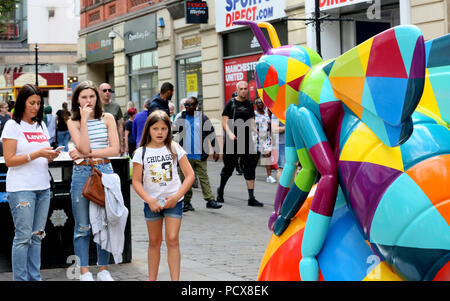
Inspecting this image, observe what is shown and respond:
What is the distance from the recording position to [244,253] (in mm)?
6992

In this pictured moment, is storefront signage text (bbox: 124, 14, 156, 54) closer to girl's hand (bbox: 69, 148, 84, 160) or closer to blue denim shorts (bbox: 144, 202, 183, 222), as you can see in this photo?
girl's hand (bbox: 69, 148, 84, 160)

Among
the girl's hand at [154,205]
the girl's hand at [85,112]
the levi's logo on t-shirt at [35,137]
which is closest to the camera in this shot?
the girl's hand at [154,205]

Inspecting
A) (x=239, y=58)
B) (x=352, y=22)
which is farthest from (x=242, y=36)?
(x=352, y=22)

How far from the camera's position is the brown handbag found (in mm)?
5406

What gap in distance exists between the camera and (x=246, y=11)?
61.5ft

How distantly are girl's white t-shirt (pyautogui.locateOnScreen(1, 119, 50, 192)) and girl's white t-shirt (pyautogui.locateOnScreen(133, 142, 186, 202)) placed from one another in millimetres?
839

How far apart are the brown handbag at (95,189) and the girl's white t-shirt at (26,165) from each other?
0.32 metres

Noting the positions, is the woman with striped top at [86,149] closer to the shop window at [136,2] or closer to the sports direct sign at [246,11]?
the sports direct sign at [246,11]

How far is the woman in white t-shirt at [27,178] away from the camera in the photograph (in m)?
5.15

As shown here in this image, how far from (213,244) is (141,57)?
718 inches

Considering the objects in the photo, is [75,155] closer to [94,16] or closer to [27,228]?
[27,228]

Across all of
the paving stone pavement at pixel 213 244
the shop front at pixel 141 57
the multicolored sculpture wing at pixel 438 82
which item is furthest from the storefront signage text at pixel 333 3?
the multicolored sculpture wing at pixel 438 82

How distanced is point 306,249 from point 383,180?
Result: 0.54 m
